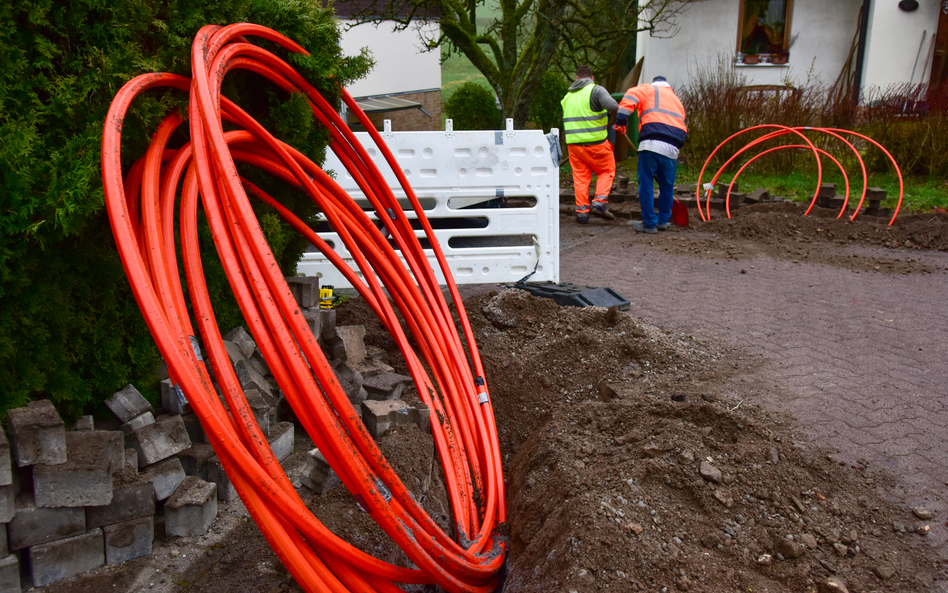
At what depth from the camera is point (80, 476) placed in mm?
2234

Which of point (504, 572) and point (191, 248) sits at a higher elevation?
point (191, 248)

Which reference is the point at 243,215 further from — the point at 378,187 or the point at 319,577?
the point at 378,187

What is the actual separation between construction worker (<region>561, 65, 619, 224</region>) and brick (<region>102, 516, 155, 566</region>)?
317 inches

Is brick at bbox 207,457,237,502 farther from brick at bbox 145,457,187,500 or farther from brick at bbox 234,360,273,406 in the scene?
brick at bbox 234,360,273,406

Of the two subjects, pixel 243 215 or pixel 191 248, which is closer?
pixel 243 215

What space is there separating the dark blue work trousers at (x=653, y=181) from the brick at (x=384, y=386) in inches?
247

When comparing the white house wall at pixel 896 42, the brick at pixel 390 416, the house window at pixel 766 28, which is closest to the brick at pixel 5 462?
the brick at pixel 390 416

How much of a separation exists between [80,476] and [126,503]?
0.22 meters

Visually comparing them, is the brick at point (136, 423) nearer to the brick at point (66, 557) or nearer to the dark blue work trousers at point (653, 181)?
the brick at point (66, 557)

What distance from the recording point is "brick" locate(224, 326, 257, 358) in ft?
10.8

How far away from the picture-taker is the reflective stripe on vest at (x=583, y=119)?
9297 mm

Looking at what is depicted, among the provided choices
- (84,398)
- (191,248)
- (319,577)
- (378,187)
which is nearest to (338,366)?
(378,187)

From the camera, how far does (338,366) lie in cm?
366

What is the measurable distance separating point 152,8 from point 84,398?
153cm
